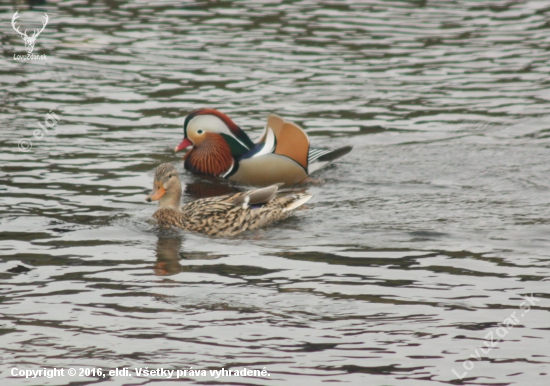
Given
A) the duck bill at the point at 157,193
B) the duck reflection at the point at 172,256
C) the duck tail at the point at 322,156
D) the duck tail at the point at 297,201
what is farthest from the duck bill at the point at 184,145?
the duck reflection at the point at 172,256

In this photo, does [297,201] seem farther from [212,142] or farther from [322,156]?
[212,142]

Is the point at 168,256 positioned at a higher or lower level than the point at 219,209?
lower

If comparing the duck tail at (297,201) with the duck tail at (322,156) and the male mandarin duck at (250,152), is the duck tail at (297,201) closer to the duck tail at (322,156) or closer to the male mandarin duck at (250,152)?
the male mandarin duck at (250,152)

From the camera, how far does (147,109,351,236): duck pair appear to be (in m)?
10.3

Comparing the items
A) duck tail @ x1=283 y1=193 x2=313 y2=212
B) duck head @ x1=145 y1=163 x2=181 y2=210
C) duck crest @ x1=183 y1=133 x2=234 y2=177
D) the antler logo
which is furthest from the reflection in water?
the antler logo

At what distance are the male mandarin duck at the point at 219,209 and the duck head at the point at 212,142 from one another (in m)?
1.96

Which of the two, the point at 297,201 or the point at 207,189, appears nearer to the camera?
the point at 297,201

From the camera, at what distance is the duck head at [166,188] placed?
1041 centimetres

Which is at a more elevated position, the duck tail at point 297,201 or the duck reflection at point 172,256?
the duck tail at point 297,201

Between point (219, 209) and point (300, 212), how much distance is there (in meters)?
0.99

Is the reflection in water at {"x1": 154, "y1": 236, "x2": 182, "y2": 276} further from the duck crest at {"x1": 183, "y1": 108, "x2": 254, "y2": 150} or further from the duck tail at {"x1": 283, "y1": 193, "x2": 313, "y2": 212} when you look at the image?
the duck crest at {"x1": 183, "y1": 108, "x2": 254, "y2": 150}

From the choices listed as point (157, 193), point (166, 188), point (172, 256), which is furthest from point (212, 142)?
point (172, 256)

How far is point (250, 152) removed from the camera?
12.5 metres

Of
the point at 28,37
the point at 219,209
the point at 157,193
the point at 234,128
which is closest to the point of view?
the point at 219,209
